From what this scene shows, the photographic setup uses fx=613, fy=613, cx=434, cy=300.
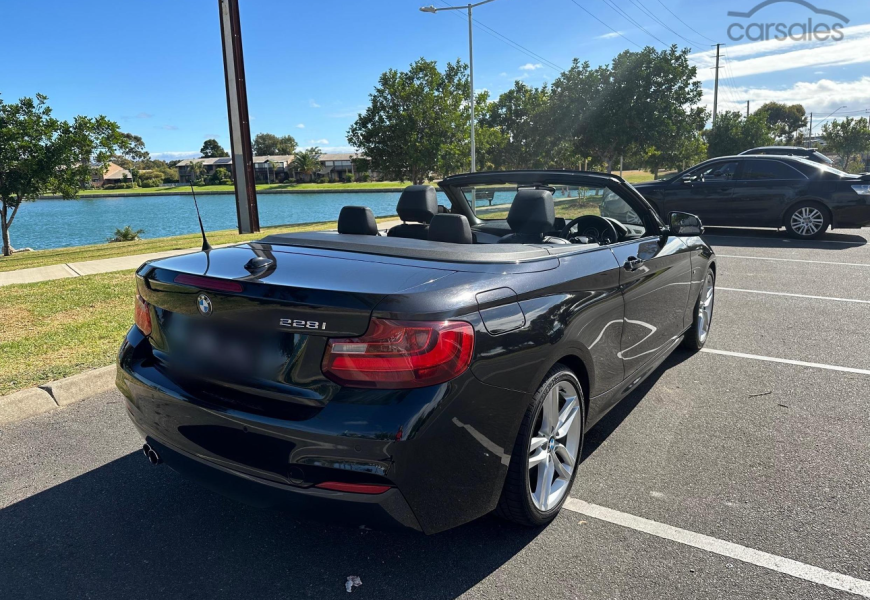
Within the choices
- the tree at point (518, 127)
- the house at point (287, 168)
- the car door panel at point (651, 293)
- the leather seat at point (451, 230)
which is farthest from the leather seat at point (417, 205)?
the house at point (287, 168)

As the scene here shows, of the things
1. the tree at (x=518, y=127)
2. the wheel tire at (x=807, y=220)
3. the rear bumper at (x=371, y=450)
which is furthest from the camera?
the tree at (x=518, y=127)

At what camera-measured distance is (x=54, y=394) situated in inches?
168

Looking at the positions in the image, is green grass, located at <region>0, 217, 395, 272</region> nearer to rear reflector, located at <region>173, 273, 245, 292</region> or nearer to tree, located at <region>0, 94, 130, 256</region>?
tree, located at <region>0, 94, 130, 256</region>

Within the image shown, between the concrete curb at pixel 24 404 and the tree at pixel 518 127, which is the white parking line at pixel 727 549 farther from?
the tree at pixel 518 127

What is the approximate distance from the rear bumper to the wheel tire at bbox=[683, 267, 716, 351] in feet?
10.5

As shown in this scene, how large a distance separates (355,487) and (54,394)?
10.6ft

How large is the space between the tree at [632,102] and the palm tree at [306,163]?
252 feet

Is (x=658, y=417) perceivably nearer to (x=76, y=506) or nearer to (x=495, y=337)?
(x=495, y=337)

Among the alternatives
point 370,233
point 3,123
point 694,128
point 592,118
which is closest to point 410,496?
point 370,233

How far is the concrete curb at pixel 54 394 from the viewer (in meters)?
4.05

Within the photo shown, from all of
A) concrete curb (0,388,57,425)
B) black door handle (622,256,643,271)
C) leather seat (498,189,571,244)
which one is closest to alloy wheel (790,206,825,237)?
black door handle (622,256,643,271)

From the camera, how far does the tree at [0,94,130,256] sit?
17.7 meters

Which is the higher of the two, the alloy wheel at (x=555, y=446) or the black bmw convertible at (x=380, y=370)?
the black bmw convertible at (x=380, y=370)

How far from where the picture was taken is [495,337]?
2291 mm
